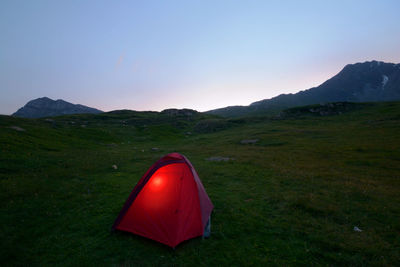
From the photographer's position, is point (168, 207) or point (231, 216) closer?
point (168, 207)

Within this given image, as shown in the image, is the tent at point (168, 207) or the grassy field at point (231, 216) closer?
the grassy field at point (231, 216)

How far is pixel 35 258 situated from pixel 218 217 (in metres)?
7.70

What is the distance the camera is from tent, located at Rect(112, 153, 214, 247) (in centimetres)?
817

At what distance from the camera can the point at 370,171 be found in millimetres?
19156

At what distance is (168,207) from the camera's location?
8.53 m

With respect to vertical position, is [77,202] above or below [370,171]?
above

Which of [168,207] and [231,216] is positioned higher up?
[168,207]

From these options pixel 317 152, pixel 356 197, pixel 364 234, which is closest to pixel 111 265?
pixel 364 234

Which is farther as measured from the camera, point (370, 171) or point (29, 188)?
point (370, 171)

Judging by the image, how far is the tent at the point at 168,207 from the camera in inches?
322

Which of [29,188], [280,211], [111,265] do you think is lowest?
[280,211]

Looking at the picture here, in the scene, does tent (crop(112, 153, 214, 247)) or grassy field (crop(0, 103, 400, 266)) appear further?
tent (crop(112, 153, 214, 247))

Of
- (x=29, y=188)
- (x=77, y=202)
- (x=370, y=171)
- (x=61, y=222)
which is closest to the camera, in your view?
(x=61, y=222)

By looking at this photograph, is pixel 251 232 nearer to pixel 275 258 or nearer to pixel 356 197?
pixel 275 258
